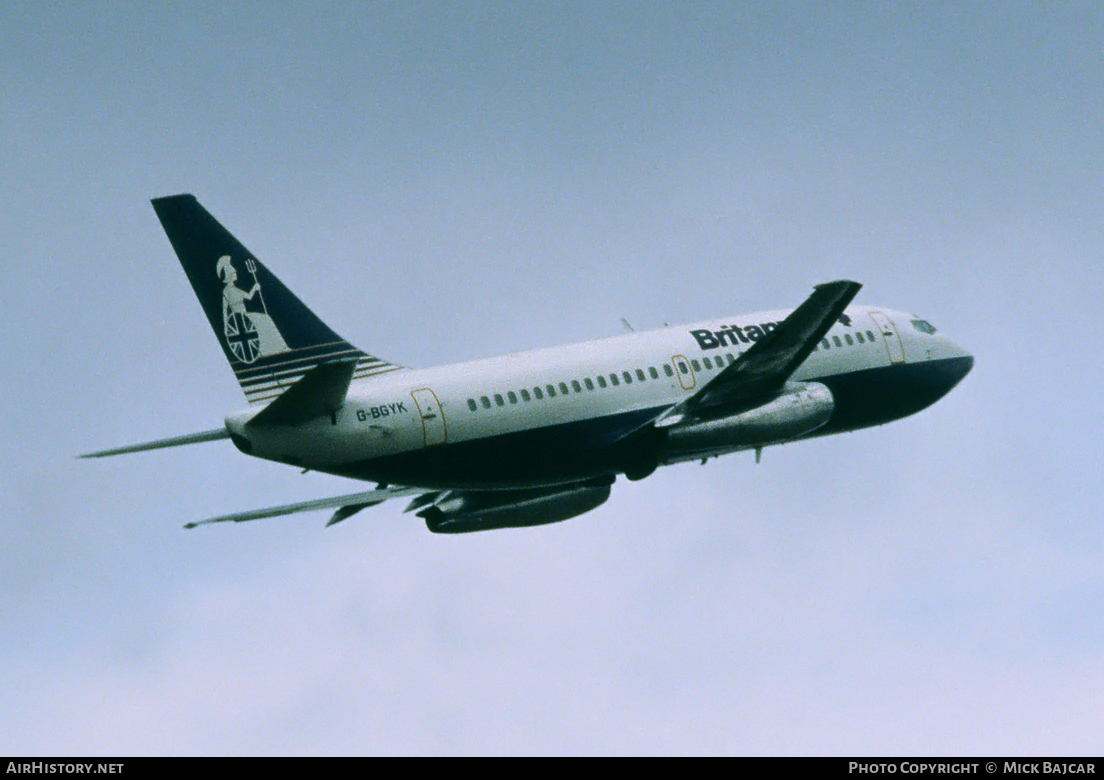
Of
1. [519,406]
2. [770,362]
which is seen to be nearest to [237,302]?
[519,406]

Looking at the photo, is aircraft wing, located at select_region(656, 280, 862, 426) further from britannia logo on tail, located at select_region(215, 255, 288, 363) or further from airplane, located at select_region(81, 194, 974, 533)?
britannia logo on tail, located at select_region(215, 255, 288, 363)

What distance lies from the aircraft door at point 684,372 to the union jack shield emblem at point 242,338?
12515 mm

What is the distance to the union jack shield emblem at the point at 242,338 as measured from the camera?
1703 inches

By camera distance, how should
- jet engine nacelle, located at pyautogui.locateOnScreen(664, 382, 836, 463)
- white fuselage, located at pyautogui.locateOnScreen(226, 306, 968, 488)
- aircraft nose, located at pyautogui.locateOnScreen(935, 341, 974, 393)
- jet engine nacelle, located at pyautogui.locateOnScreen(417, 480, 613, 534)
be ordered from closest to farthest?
white fuselage, located at pyautogui.locateOnScreen(226, 306, 968, 488) < jet engine nacelle, located at pyautogui.locateOnScreen(664, 382, 836, 463) < jet engine nacelle, located at pyautogui.locateOnScreen(417, 480, 613, 534) < aircraft nose, located at pyautogui.locateOnScreen(935, 341, 974, 393)

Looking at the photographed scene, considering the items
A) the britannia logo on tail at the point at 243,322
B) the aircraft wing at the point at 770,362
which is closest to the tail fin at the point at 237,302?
the britannia logo on tail at the point at 243,322

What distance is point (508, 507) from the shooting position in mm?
50375

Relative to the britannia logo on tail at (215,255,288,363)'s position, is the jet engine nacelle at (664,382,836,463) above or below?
below

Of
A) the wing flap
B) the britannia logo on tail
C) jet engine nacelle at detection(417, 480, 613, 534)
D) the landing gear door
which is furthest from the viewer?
jet engine nacelle at detection(417, 480, 613, 534)

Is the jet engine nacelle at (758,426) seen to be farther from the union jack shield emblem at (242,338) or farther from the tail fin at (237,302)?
the union jack shield emblem at (242,338)

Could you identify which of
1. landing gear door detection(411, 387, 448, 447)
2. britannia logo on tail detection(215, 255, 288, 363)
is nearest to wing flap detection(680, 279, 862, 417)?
landing gear door detection(411, 387, 448, 447)

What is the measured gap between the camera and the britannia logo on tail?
43281 millimetres

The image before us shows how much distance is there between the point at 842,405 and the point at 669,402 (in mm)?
6796
